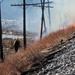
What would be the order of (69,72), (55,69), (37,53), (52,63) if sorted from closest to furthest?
(69,72) → (55,69) → (52,63) → (37,53)

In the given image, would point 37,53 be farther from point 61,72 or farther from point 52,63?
point 61,72

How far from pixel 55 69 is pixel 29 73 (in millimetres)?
1225

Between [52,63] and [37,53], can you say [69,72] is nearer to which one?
[52,63]

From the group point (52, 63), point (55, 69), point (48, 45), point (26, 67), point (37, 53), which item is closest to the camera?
point (55, 69)

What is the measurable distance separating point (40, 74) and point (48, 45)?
17.2 feet

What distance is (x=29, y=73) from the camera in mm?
11523

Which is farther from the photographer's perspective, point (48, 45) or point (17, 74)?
point (48, 45)

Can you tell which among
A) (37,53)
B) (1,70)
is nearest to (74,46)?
(37,53)

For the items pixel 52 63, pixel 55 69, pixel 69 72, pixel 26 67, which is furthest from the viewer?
pixel 26 67

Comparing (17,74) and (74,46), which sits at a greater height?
(74,46)

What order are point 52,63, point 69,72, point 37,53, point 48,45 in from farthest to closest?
point 48,45, point 37,53, point 52,63, point 69,72

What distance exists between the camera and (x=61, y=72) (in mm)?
10000

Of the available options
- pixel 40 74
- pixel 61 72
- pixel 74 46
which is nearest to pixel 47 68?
pixel 40 74

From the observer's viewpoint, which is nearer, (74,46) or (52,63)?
(52,63)
